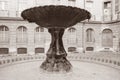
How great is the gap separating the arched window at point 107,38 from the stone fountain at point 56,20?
12.7 metres

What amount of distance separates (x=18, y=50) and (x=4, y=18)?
12.8 ft

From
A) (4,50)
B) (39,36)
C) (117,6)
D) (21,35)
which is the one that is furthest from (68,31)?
(4,50)

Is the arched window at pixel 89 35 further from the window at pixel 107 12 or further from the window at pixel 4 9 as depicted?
the window at pixel 4 9

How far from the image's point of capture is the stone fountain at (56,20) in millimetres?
5825

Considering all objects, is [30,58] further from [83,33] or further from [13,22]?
[83,33]

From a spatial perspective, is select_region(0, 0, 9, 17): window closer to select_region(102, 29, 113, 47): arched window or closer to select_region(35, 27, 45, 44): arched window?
select_region(35, 27, 45, 44): arched window

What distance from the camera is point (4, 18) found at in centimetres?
1527

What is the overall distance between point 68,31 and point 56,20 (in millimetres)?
11155

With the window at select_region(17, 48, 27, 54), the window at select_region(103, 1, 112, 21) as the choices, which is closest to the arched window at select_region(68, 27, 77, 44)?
the window at select_region(103, 1, 112, 21)

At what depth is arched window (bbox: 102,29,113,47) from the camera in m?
18.5

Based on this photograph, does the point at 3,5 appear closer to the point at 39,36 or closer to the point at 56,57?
the point at 39,36

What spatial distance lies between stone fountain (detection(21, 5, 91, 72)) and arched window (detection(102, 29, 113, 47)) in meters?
12.7

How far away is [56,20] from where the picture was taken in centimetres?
641

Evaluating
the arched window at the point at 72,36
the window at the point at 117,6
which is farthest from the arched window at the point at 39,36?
the window at the point at 117,6
